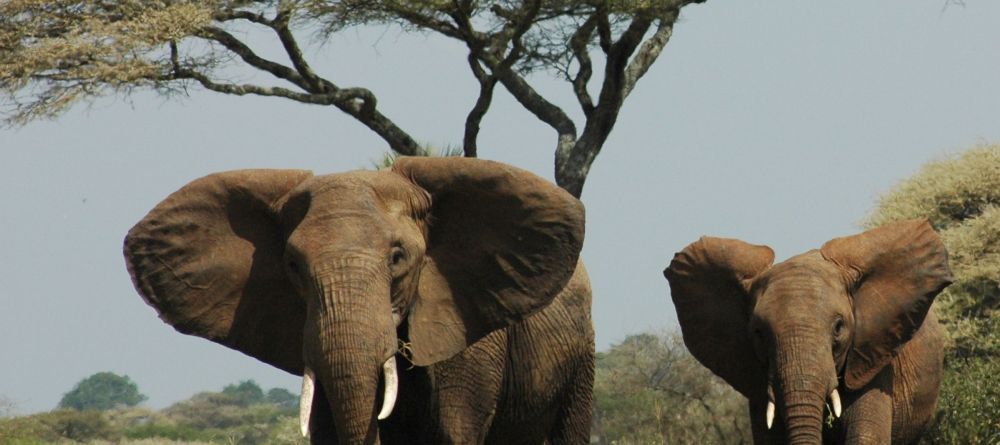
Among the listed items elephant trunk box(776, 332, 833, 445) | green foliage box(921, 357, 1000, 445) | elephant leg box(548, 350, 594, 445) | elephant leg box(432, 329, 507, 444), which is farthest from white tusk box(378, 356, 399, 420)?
green foliage box(921, 357, 1000, 445)

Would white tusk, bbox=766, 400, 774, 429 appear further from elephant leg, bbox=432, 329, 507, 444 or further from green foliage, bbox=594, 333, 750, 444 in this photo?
green foliage, bbox=594, 333, 750, 444

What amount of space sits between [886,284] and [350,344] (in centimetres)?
438

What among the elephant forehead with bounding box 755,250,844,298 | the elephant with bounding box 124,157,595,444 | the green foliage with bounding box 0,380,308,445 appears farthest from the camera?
the green foliage with bounding box 0,380,308,445

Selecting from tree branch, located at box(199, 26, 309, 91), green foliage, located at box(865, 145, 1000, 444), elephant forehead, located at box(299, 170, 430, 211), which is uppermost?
tree branch, located at box(199, 26, 309, 91)

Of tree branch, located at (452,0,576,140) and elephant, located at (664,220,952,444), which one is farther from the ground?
tree branch, located at (452,0,576,140)

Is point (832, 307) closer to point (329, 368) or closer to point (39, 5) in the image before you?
A: point (329, 368)

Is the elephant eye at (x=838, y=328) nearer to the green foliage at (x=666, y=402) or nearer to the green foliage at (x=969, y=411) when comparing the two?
the green foliage at (x=969, y=411)

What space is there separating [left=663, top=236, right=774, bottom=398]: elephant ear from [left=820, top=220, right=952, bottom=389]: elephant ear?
479 mm

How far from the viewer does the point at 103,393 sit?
85.4 meters

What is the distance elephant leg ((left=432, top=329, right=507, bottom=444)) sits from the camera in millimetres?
8219

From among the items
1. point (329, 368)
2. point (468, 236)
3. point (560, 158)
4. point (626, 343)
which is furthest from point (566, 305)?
point (626, 343)

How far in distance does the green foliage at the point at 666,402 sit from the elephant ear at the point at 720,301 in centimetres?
657

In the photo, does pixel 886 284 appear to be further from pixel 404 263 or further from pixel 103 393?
pixel 103 393

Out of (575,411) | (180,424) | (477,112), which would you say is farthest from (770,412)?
(180,424)
